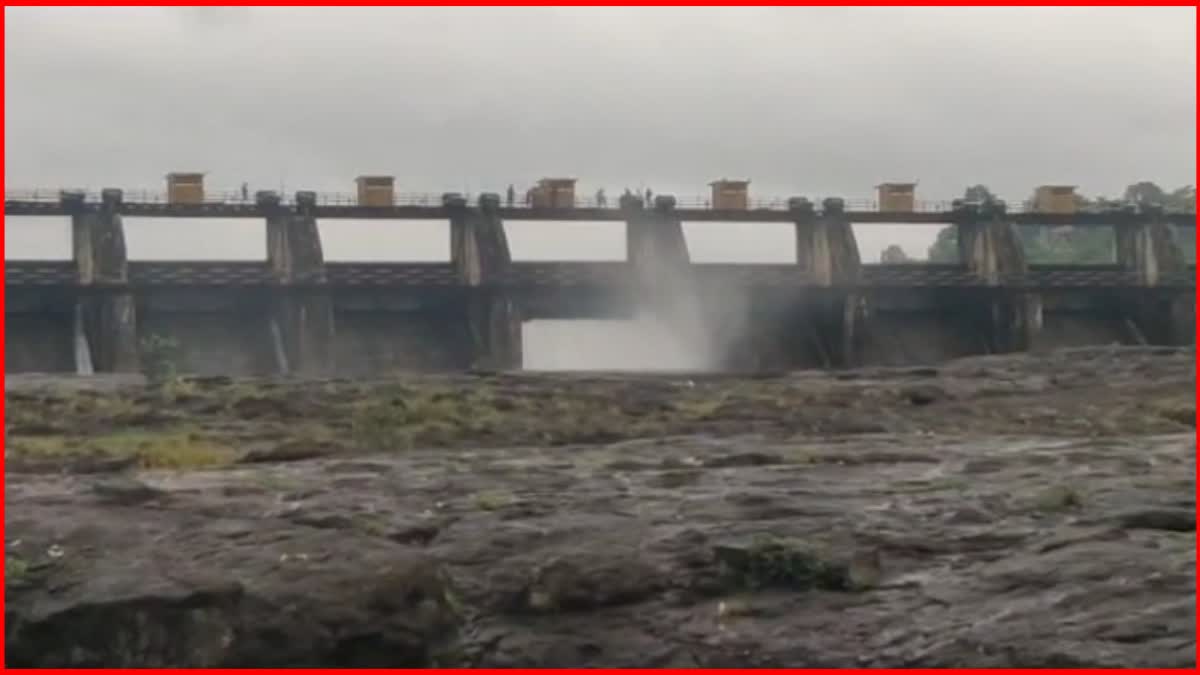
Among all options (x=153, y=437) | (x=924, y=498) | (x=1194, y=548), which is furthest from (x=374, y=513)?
(x=153, y=437)

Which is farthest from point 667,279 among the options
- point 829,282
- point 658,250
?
point 829,282

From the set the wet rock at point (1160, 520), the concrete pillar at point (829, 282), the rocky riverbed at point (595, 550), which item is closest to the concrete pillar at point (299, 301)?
the concrete pillar at point (829, 282)

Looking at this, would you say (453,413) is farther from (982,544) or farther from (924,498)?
(982,544)

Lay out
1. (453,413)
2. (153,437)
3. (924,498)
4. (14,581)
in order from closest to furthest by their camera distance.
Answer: (14,581) → (924,498) → (153,437) → (453,413)

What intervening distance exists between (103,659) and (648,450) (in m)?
8.83

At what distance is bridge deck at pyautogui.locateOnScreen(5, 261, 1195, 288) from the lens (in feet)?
156

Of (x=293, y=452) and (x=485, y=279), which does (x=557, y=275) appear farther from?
(x=293, y=452)

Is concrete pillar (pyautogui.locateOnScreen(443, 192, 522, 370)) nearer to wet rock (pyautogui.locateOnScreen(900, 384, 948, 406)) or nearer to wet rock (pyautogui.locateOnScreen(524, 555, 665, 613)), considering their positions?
wet rock (pyautogui.locateOnScreen(900, 384, 948, 406))

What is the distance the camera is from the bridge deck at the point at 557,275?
47594mm

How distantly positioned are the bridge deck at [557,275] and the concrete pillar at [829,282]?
1.76 feet

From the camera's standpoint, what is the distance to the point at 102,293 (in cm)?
4638

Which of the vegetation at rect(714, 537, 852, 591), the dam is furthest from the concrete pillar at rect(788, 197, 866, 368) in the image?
the vegetation at rect(714, 537, 852, 591)

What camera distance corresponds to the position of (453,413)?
22203 mm

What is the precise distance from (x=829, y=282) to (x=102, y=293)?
72.0ft
